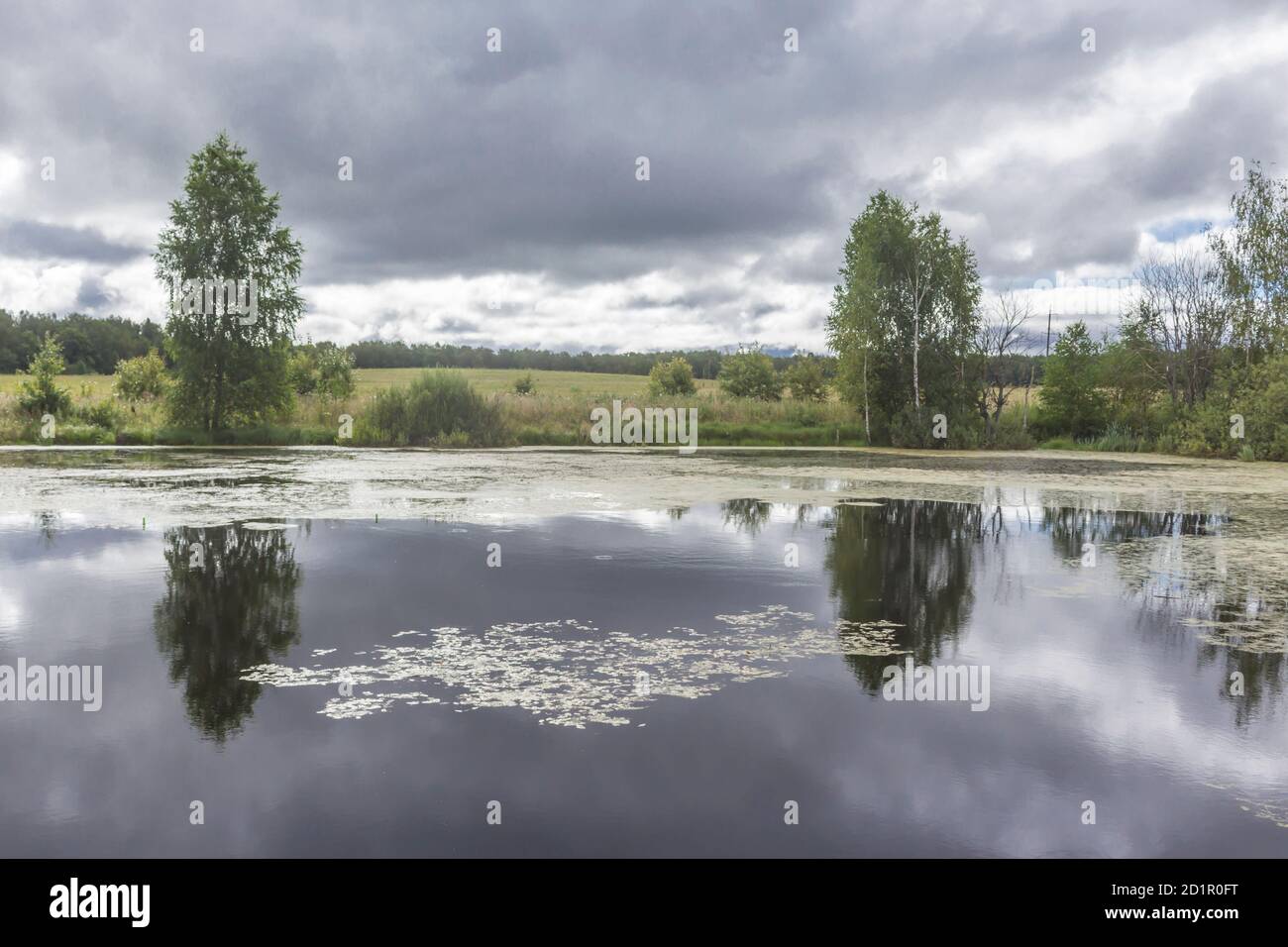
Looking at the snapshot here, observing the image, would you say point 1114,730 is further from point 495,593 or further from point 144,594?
point 144,594

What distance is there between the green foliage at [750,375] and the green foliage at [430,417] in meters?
34.6

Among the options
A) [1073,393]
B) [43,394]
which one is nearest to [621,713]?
[43,394]

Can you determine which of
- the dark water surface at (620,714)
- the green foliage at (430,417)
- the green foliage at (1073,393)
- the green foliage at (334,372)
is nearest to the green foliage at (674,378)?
the green foliage at (334,372)

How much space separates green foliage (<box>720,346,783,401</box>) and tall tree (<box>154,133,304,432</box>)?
129 ft

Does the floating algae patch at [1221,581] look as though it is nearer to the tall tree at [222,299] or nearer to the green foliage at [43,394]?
the tall tree at [222,299]

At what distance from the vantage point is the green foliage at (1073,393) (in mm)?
44188

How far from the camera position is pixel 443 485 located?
21.0 m

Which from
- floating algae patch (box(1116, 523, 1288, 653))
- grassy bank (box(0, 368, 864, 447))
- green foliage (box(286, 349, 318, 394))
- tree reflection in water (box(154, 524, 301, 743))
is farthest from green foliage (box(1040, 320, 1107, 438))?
tree reflection in water (box(154, 524, 301, 743))

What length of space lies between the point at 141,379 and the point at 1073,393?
45.1 m

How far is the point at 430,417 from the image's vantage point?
1475 inches

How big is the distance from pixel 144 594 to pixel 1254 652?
32.6 ft

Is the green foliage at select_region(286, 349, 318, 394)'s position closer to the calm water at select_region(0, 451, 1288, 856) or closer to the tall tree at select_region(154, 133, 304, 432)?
the tall tree at select_region(154, 133, 304, 432)

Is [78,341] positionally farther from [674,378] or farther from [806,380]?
[806,380]
